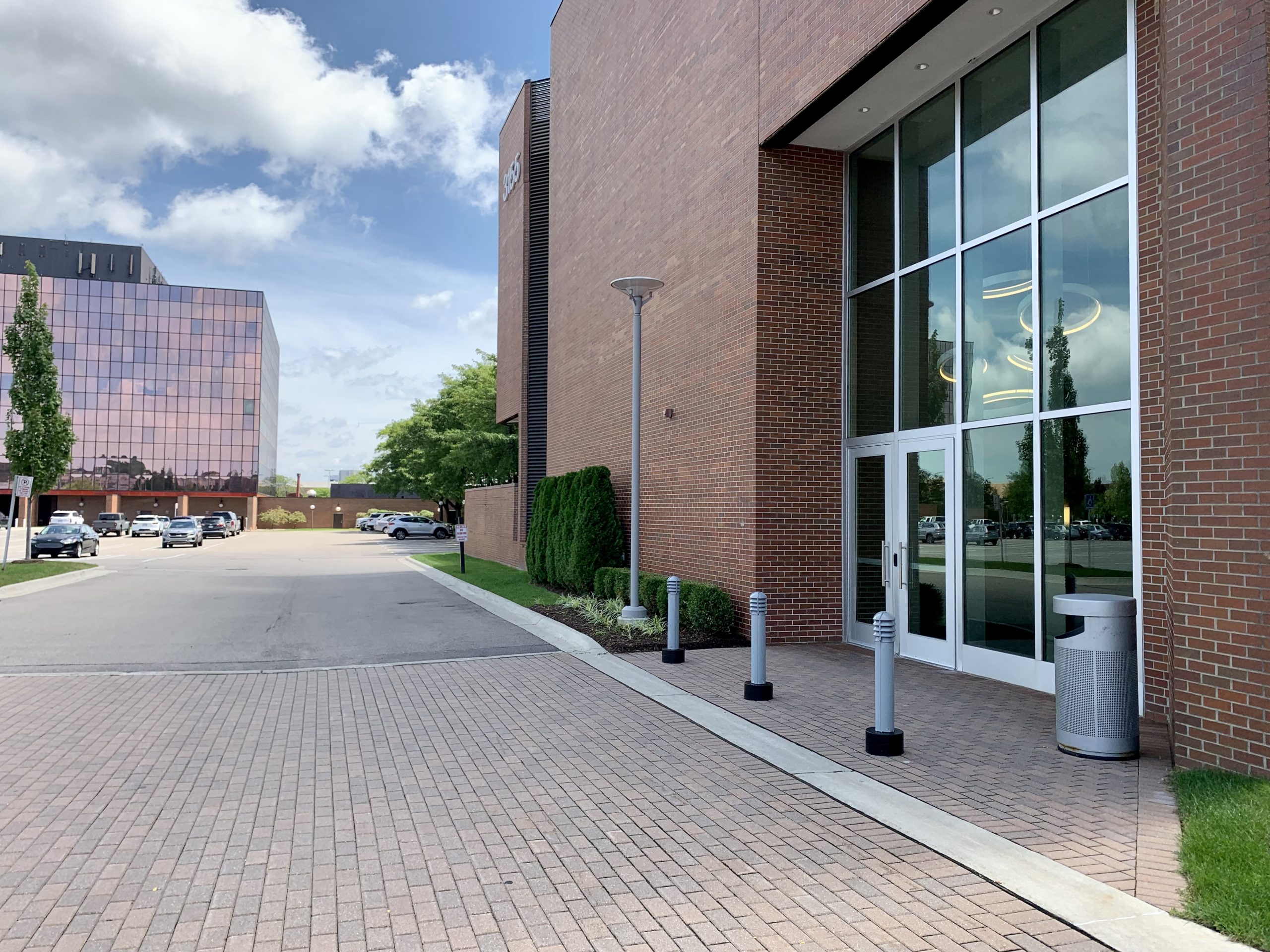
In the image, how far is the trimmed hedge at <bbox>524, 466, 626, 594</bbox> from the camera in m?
16.5

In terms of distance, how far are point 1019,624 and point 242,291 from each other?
3803 inches

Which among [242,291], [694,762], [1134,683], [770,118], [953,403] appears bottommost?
[694,762]

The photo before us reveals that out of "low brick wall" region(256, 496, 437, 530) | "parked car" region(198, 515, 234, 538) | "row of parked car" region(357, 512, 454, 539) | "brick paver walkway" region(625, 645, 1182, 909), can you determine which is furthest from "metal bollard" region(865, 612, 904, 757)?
"low brick wall" region(256, 496, 437, 530)

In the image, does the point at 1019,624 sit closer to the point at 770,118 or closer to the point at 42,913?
the point at 770,118

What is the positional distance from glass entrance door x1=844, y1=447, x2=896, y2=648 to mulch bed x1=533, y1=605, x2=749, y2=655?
1.46 metres

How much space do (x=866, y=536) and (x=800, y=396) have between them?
197cm

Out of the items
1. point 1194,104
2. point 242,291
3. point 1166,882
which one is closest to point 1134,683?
point 1166,882

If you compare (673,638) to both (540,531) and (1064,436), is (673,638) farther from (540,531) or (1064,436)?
(540,531)

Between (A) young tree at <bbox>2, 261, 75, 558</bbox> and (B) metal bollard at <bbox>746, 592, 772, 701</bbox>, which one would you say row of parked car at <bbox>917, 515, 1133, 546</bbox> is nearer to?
(B) metal bollard at <bbox>746, 592, 772, 701</bbox>

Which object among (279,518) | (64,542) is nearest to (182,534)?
(64,542)

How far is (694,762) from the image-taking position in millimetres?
6277

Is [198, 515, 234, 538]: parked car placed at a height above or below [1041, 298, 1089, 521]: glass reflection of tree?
below

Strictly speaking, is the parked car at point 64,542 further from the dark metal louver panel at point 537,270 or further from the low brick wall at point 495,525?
the dark metal louver panel at point 537,270

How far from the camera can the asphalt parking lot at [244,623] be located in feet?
36.2
